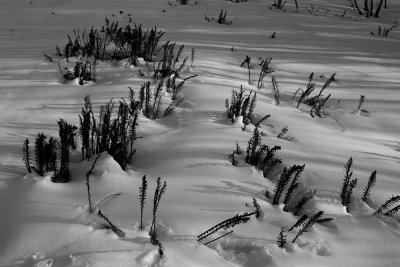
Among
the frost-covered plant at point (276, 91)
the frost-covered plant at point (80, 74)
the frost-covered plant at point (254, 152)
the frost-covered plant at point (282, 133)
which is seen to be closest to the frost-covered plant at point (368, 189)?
the frost-covered plant at point (254, 152)

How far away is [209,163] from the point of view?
6.88 ft

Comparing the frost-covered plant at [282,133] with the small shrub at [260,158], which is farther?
the frost-covered plant at [282,133]

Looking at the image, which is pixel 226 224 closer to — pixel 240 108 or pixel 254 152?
pixel 254 152

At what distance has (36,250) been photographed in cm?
144

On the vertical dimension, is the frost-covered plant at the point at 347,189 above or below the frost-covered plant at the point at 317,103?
below

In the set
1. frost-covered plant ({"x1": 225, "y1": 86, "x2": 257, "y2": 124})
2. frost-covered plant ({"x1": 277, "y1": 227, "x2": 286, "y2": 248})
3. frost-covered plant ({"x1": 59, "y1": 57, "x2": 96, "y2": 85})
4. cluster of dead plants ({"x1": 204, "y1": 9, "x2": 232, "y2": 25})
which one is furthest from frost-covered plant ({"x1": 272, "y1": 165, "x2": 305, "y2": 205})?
cluster of dead plants ({"x1": 204, "y1": 9, "x2": 232, "y2": 25})

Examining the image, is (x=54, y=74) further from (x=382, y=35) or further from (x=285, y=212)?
(x=382, y=35)

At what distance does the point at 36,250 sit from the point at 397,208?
1.64 meters

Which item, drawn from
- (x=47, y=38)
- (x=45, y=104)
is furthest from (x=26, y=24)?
(x=45, y=104)

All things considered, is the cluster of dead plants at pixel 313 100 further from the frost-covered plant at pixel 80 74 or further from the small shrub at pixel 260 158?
the frost-covered plant at pixel 80 74

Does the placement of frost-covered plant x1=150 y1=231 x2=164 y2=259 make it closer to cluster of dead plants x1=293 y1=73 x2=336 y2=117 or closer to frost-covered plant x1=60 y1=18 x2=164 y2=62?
cluster of dead plants x1=293 y1=73 x2=336 y2=117

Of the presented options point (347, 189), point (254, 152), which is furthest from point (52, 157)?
point (347, 189)

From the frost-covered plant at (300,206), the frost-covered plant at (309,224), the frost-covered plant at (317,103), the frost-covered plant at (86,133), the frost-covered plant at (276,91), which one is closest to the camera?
the frost-covered plant at (309,224)

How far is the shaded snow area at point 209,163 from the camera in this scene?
60.7 inches
